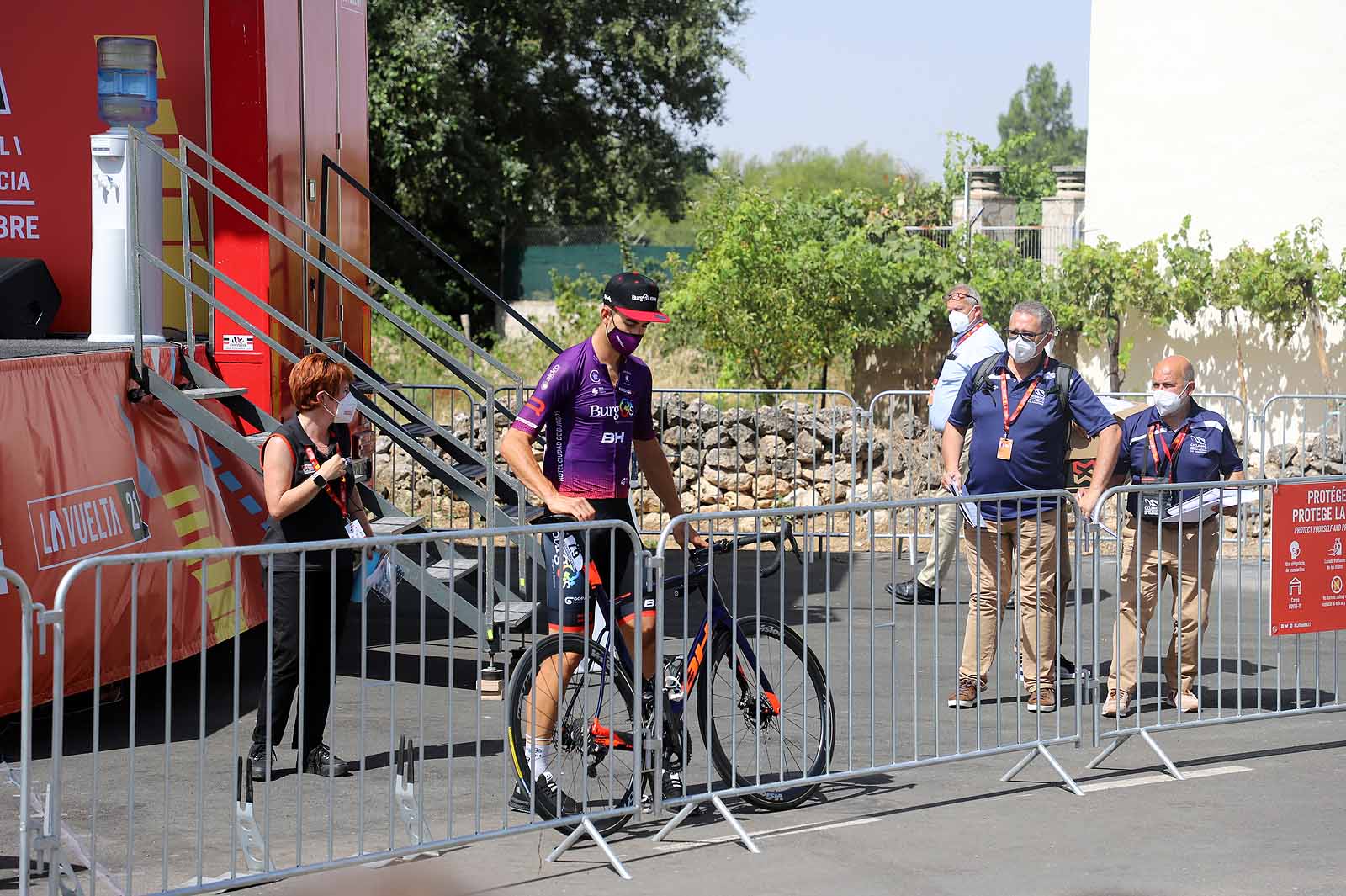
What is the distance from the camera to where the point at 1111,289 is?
784 inches

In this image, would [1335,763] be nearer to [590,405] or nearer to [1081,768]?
[1081,768]

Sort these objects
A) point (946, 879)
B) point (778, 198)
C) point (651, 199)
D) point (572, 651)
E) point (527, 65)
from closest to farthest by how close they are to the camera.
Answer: point (946, 879) → point (572, 651) → point (778, 198) → point (527, 65) → point (651, 199)

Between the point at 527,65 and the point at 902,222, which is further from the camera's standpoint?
the point at 527,65

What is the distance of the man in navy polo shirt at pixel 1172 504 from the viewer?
7648mm

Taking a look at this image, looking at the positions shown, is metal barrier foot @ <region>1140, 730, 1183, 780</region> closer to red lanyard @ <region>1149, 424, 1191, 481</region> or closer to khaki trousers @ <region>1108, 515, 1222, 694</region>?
khaki trousers @ <region>1108, 515, 1222, 694</region>

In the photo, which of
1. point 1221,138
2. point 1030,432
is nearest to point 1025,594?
point 1030,432

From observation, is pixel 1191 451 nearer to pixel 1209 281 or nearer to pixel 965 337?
pixel 965 337

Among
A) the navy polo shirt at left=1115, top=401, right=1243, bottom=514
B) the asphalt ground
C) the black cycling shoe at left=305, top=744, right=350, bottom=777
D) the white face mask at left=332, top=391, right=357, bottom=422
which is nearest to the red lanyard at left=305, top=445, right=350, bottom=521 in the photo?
the white face mask at left=332, top=391, right=357, bottom=422

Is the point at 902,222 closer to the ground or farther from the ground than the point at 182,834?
farther from the ground

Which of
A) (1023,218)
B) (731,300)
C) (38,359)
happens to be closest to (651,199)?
(1023,218)

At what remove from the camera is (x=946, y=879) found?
17.6ft

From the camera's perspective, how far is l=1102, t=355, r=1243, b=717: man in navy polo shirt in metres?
7.65

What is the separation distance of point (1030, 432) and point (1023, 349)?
40 centimetres

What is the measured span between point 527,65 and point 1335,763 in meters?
25.5
